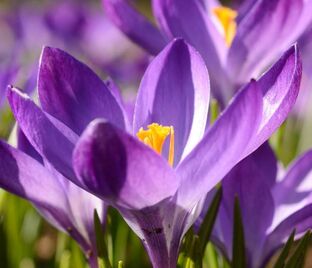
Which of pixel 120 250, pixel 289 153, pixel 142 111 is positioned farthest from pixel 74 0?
pixel 142 111

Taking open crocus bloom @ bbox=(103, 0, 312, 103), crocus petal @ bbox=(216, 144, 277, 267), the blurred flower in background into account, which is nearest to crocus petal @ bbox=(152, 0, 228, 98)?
open crocus bloom @ bbox=(103, 0, 312, 103)

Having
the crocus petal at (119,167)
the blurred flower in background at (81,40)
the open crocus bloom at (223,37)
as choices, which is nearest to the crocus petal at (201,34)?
the open crocus bloom at (223,37)

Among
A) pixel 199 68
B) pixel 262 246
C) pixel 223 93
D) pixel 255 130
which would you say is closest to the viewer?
pixel 255 130

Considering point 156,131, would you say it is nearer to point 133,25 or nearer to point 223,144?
point 223,144

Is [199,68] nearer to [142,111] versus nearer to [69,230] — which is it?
[142,111]

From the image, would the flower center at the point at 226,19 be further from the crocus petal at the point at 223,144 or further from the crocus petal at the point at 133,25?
the crocus petal at the point at 223,144

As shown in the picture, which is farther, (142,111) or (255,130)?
(142,111)

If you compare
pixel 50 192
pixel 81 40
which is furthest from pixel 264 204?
pixel 81 40

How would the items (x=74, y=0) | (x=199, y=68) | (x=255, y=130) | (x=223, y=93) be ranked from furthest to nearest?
(x=74, y=0) → (x=223, y=93) → (x=199, y=68) → (x=255, y=130)
